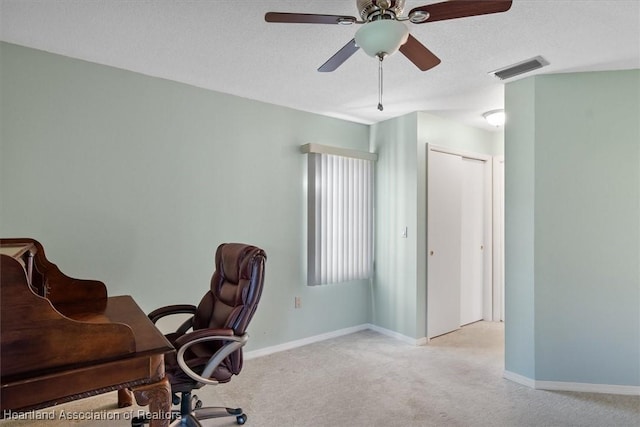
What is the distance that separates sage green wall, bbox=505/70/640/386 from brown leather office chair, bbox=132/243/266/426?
2.17 m

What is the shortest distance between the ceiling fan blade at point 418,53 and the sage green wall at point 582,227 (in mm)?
1348

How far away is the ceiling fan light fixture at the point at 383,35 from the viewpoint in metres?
1.48

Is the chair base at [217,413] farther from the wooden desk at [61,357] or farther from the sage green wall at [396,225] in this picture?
the sage green wall at [396,225]

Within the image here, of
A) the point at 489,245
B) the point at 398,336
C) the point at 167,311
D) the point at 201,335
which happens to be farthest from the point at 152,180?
the point at 489,245

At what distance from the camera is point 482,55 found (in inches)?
95.2

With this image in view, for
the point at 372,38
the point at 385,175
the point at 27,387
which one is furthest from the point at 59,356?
the point at 385,175

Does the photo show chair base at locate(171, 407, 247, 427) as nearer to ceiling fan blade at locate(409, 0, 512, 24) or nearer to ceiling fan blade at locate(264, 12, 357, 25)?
ceiling fan blade at locate(264, 12, 357, 25)

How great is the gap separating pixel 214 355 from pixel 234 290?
387 mm

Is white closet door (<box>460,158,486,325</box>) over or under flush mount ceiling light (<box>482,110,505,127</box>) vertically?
under

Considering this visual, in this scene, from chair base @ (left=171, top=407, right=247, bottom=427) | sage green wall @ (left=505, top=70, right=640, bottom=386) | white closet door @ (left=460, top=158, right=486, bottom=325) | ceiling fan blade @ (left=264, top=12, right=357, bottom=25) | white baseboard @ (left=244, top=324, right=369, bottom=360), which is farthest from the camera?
white closet door @ (left=460, top=158, right=486, bottom=325)

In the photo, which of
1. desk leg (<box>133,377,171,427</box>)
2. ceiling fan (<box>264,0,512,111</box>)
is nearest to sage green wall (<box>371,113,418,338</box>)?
ceiling fan (<box>264,0,512,111</box>)

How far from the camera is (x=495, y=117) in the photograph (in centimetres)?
366

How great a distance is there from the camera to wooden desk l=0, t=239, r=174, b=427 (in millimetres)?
1159

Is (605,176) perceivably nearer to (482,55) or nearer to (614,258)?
(614,258)
